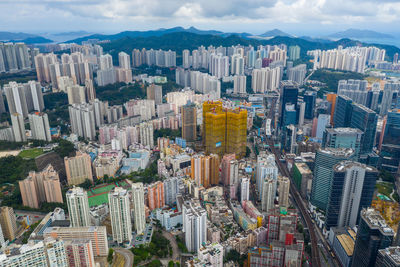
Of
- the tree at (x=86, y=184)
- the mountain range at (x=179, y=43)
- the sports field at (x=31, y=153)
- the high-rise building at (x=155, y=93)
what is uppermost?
the mountain range at (x=179, y=43)

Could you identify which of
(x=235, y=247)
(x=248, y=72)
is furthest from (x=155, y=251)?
(x=248, y=72)

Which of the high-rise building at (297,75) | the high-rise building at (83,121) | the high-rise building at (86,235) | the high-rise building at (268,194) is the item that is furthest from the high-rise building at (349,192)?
the high-rise building at (297,75)

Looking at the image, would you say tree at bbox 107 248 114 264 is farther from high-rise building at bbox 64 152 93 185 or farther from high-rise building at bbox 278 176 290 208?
high-rise building at bbox 278 176 290 208

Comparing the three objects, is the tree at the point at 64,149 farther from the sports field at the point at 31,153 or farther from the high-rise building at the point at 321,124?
the high-rise building at the point at 321,124

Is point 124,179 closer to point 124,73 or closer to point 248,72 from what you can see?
point 124,73

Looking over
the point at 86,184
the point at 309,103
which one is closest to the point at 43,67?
the point at 86,184
